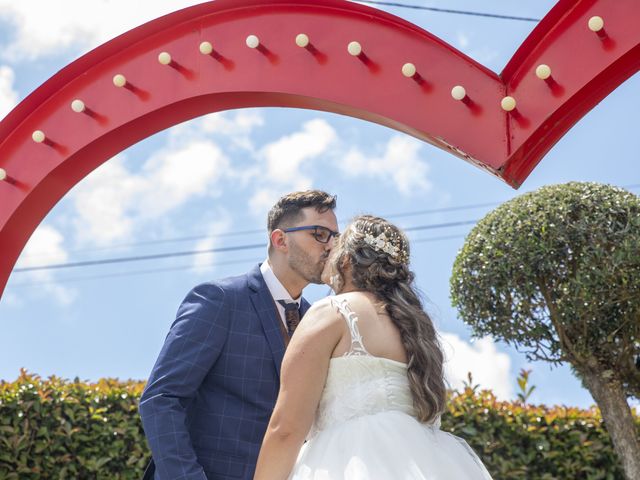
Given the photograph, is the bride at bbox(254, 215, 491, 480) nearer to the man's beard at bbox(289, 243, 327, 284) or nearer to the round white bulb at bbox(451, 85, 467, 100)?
the man's beard at bbox(289, 243, 327, 284)

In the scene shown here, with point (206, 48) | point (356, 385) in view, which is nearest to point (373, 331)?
point (356, 385)

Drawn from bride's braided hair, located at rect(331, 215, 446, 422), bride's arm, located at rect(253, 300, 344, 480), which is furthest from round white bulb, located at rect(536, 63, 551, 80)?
bride's arm, located at rect(253, 300, 344, 480)

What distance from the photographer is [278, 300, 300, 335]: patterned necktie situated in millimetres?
3514

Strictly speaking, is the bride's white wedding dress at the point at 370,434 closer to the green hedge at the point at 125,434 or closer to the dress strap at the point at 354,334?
the dress strap at the point at 354,334

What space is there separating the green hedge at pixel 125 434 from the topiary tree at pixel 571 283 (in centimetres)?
28

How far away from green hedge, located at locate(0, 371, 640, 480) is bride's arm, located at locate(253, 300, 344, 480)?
3196mm

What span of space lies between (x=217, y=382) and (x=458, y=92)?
1.46 metres

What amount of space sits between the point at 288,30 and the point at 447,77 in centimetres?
75

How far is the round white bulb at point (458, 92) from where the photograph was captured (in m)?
3.46

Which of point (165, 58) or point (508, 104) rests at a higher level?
point (165, 58)

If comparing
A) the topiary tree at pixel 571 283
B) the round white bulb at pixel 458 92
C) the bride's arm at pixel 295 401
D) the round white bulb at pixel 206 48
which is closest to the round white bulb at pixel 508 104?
the round white bulb at pixel 458 92

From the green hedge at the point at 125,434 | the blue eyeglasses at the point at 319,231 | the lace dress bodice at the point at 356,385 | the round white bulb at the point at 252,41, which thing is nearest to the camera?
the lace dress bodice at the point at 356,385

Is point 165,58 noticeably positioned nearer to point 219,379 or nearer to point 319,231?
point 319,231

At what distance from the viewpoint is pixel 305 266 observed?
3.53m
